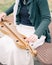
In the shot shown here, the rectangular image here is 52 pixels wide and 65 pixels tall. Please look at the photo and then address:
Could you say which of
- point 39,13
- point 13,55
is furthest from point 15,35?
point 39,13

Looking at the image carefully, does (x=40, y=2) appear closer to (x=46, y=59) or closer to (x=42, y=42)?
(x=42, y=42)

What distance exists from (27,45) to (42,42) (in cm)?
29

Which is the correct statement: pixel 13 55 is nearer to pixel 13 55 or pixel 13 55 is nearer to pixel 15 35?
pixel 13 55

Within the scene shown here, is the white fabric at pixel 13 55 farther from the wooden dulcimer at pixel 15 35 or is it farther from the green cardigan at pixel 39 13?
the green cardigan at pixel 39 13

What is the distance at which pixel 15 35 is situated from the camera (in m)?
1.93

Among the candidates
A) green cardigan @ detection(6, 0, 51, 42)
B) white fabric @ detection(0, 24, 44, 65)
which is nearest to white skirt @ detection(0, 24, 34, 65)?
white fabric @ detection(0, 24, 44, 65)

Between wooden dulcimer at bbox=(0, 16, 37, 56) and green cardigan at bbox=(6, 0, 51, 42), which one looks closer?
wooden dulcimer at bbox=(0, 16, 37, 56)

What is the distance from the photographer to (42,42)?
2.04 m

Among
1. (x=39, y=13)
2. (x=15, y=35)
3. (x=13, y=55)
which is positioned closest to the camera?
(x=13, y=55)

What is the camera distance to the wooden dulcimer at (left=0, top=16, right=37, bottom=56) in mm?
1774

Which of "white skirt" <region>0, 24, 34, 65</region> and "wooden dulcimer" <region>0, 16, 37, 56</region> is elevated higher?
"wooden dulcimer" <region>0, 16, 37, 56</region>

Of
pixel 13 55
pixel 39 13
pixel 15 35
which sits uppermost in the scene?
pixel 39 13

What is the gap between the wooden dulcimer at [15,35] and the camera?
1774 millimetres

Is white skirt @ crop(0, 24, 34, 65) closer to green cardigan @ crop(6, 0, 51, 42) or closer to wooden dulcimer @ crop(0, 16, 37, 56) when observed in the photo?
wooden dulcimer @ crop(0, 16, 37, 56)
